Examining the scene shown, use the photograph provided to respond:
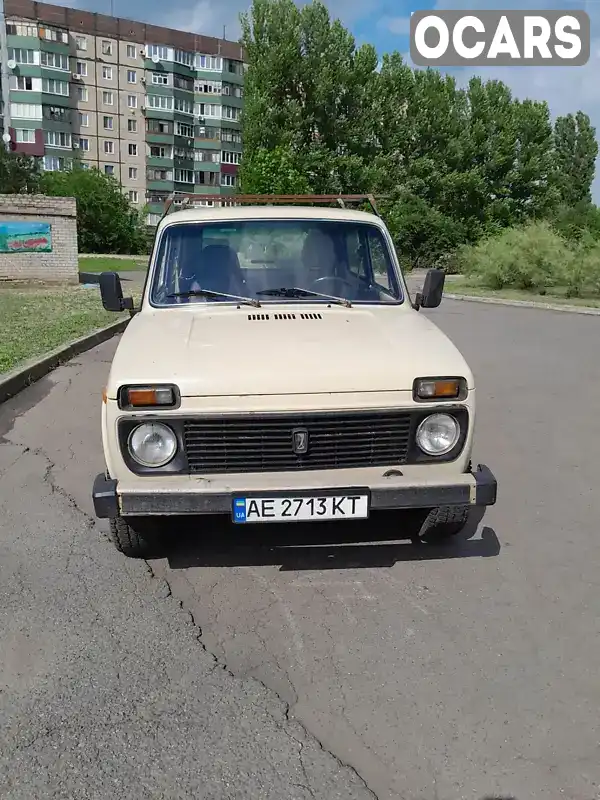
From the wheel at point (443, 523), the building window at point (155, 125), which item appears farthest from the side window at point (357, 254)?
the building window at point (155, 125)

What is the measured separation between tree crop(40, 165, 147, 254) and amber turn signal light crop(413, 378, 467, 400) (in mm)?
52602

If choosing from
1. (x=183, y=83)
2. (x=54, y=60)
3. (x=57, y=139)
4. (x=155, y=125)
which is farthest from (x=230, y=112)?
(x=57, y=139)

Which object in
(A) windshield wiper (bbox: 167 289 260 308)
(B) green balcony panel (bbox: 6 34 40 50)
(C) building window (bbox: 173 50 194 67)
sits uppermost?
(C) building window (bbox: 173 50 194 67)

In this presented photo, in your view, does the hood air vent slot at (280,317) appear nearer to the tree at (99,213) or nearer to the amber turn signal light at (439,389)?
the amber turn signal light at (439,389)

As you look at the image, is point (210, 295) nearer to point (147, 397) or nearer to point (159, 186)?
point (147, 397)

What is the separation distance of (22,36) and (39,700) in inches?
3331

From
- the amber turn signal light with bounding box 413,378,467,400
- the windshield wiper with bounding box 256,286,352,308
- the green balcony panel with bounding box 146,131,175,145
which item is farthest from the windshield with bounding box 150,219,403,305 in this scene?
the green balcony panel with bounding box 146,131,175,145

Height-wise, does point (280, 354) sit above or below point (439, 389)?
above

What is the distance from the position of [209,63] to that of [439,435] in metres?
91.3

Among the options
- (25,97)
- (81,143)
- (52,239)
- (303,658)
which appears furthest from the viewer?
(81,143)

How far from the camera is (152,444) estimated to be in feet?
12.0

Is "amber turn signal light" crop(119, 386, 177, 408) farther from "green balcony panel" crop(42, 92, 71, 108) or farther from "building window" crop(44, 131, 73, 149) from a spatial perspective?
"green balcony panel" crop(42, 92, 71, 108)

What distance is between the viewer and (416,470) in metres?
3.78

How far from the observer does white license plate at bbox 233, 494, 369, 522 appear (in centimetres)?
356
